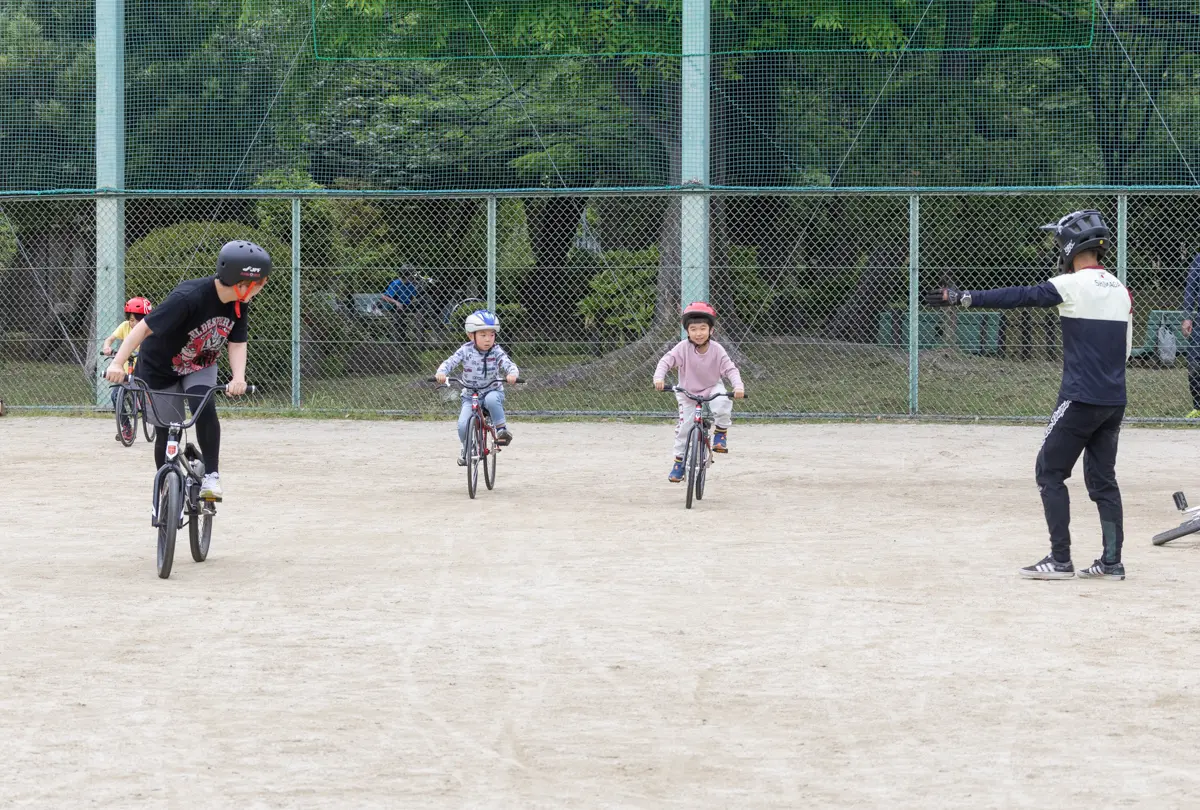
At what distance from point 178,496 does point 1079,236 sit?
190 inches

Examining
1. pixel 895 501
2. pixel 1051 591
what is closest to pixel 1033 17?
pixel 895 501

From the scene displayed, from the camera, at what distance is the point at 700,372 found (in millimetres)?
12203

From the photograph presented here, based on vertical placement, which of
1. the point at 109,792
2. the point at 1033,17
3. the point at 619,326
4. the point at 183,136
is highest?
the point at 1033,17

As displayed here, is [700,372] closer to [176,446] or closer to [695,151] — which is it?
[176,446]

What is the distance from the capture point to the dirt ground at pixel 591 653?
5.06 meters

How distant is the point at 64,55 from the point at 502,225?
7484 mm

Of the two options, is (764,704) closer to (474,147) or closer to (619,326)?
Answer: (619,326)

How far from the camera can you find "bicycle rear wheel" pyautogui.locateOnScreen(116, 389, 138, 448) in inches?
623

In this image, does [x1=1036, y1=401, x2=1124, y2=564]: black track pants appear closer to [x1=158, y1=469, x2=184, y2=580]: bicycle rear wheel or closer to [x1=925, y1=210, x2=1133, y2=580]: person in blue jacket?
[x1=925, y1=210, x2=1133, y2=580]: person in blue jacket

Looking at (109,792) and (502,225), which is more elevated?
(502,225)

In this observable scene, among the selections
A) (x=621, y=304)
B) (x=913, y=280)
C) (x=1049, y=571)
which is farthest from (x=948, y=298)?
(x=621, y=304)

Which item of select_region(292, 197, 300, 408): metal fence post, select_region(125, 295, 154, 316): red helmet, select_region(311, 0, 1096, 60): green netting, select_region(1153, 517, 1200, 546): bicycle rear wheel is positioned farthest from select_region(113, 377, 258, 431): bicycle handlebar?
select_region(311, 0, 1096, 60): green netting

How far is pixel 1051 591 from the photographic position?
8.36 m

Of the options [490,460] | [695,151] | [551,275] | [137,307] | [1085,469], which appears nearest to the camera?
[1085,469]
